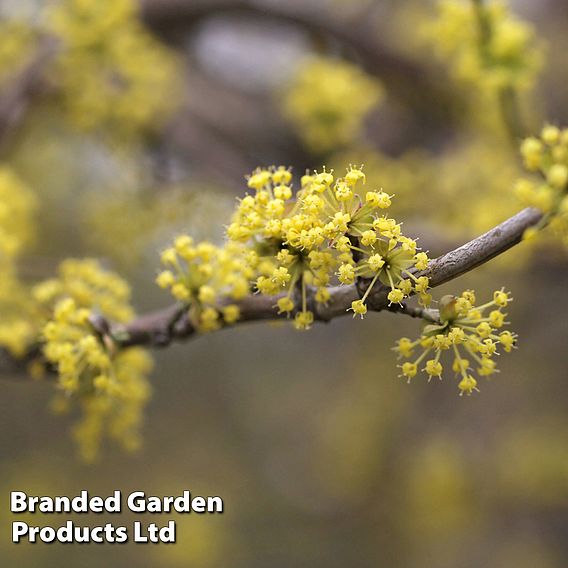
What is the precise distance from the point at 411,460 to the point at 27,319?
9.88 feet

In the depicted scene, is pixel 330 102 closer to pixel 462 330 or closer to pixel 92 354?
pixel 92 354

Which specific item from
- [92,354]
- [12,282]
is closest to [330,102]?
[12,282]

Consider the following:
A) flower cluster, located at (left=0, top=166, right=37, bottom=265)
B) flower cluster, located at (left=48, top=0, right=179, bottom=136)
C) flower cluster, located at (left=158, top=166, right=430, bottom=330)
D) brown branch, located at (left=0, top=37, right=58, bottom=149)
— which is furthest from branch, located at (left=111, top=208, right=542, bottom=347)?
brown branch, located at (left=0, top=37, right=58, bottom=149)

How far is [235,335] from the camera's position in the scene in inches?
260

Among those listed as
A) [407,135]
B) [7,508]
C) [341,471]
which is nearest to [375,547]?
[341,471]

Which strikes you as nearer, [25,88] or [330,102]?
[25,88]

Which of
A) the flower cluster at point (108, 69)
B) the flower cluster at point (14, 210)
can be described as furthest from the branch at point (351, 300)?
the flower cluster at point (108, 69)

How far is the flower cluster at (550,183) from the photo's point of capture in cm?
143

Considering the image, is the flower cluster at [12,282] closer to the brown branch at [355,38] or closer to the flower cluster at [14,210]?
the flower cluster at [14,210]

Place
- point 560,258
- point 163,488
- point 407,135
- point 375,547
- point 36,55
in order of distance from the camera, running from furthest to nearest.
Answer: point 163,488 < point 375,547 < point 407,135 < point 36,55 < point 560,258

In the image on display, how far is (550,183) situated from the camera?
1.44m

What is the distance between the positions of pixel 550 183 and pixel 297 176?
259 centimetres

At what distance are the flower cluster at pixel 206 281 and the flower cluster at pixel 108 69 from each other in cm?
152

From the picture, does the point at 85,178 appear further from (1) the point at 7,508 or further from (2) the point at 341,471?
(2) the point at 341,471
